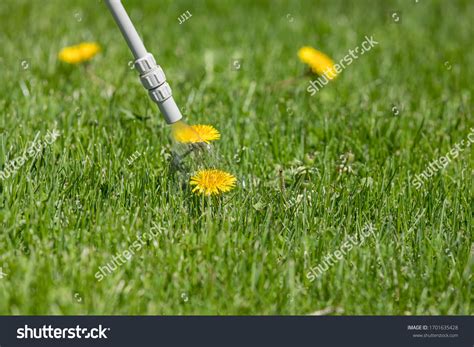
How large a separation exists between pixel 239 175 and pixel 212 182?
0.36 meters

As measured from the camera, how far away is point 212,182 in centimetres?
304

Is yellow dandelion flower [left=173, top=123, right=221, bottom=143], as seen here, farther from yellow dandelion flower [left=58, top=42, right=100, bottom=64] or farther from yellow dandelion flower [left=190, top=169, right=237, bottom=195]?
yellow dandelion flower [left=58, top=42, right=100, bottom=64]

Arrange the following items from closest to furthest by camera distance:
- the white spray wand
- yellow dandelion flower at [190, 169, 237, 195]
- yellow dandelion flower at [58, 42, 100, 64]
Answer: the white spray wand, yellow dandelion flower at [190, 169, 237, 195], yellow dandelion flower at [58, 42, 100, 64]

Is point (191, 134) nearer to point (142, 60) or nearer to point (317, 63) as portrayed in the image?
point (142, 60)

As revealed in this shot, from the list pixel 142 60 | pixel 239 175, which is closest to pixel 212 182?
pixel 239 175

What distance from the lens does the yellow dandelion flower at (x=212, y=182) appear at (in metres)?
3.03

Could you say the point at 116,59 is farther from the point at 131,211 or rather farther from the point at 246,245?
the point at 246,245

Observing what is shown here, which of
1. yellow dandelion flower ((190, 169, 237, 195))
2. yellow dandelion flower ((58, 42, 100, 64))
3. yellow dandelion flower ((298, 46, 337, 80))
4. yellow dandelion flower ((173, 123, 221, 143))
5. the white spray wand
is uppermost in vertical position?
yellow dandelion flower ((58, 42, 100, 64))

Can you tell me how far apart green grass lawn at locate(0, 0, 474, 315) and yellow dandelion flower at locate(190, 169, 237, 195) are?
56 millimetres

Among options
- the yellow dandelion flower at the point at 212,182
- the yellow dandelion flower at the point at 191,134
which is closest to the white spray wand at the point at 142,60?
the yellow dandelion flower at the point at 191,134

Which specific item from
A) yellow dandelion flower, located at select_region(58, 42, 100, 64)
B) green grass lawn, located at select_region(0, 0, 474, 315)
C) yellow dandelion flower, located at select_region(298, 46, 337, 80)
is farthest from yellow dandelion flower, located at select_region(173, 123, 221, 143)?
yellow dandelion flower, located at select_region(58, 42, 100, 64)

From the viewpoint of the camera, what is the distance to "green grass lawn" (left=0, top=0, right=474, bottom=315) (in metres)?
2.67

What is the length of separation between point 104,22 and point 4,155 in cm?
243
